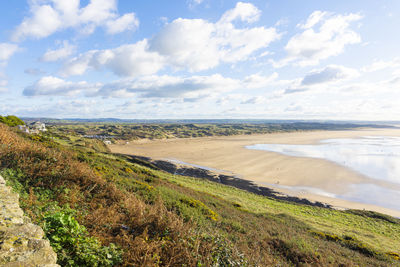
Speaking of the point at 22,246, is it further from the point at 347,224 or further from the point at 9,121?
the point at 9,121

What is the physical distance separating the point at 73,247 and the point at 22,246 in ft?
3.08

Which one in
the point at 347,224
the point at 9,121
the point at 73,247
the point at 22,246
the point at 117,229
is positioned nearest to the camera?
the point at 22,246

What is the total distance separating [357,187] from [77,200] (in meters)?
41.8

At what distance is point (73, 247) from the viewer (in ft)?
12.3

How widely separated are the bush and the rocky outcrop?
0.44 metres

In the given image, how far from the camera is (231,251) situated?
552 centimetres

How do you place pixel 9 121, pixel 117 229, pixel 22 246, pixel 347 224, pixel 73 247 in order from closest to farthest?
pixel 22 246 → pixel 73 247 → pixel 117 229 → pixel 347 224 → pixel 9 121

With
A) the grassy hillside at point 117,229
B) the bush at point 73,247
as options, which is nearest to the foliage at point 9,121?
the grassy hillside at point 117,229

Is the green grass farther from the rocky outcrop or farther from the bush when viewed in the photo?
the rocky outcrop

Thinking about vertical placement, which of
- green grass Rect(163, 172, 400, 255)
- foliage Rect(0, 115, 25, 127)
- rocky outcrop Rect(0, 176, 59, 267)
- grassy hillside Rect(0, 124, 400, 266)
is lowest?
green grass Rect(163, 172, 400, 255)

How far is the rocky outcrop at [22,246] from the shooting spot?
2.75m

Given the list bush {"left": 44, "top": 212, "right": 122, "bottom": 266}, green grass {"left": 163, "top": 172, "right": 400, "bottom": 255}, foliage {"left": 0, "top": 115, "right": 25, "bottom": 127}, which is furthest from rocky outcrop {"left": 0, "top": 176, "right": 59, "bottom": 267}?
foliage {"left": 0, "top": 115, "right": 25, "bottom": 127}

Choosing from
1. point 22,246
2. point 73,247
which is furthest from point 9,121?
point 22,246

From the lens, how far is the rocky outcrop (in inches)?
108
